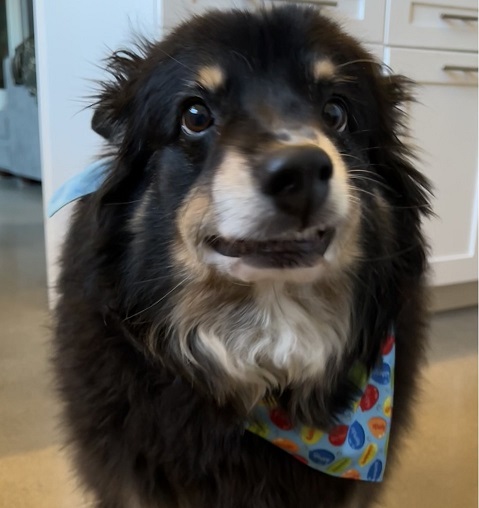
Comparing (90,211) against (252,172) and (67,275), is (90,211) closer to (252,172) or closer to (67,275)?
(67,275)

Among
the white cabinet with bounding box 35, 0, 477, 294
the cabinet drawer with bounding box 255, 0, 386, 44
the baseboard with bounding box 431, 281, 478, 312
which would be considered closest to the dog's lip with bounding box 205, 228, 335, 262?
the white cabinet with bounding box 35, 0, 477, 294

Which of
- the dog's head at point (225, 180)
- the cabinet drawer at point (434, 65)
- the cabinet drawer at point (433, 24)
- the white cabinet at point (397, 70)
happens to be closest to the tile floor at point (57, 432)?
the white cabinet at point (397, 70)

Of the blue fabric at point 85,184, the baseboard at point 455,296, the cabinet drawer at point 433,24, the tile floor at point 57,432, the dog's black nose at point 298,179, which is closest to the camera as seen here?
the dog's black nose at point 298,179

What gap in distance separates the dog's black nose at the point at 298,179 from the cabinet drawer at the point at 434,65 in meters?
1.34

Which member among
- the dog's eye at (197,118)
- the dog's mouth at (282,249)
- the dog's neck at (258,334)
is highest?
the dog's eye at (197,118)

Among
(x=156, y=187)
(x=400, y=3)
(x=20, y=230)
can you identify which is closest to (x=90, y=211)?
(x=156, y=187)

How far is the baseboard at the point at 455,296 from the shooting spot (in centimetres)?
252

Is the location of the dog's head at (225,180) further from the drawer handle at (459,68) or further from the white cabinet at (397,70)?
the drawer handle at (459,68)

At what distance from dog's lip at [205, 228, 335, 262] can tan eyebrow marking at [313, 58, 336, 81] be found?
257 mm

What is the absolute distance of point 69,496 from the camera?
4.74 feet

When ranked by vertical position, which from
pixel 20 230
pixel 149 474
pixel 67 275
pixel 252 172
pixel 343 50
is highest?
pixel 343 50

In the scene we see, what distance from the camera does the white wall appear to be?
1788 millimetres

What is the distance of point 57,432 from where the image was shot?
162 cm

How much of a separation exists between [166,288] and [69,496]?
0.70 m
